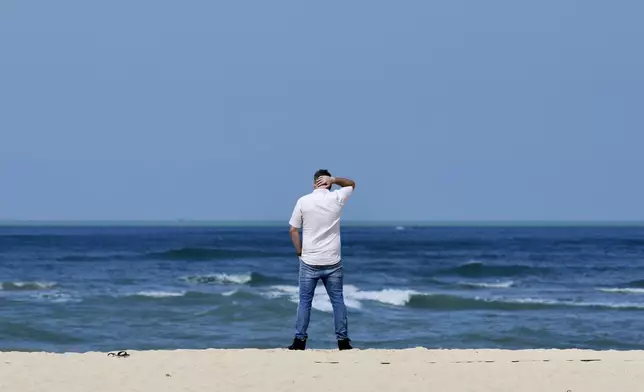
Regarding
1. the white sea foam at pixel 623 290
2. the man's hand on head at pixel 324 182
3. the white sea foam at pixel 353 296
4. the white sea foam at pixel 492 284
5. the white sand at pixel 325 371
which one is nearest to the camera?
the white sand at pixel 325 371

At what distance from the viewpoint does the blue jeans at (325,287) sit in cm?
875

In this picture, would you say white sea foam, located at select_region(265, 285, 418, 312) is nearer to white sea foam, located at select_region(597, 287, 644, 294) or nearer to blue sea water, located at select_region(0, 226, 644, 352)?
blue sea water, located at select_region(0, 226, 644, 352)

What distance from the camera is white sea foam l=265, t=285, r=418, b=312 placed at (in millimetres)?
21766

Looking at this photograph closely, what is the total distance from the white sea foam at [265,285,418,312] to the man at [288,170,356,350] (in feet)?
37.6

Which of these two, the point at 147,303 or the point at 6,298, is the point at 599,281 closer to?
the point at 147,303

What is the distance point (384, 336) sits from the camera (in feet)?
54.9

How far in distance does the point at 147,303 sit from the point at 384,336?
8.11 m

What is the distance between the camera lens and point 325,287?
887 centimetres

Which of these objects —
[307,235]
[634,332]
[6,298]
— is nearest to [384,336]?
[634,332]

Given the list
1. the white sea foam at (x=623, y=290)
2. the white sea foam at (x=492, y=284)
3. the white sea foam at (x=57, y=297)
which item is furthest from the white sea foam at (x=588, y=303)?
the white sea foam at (x=57, y=297)

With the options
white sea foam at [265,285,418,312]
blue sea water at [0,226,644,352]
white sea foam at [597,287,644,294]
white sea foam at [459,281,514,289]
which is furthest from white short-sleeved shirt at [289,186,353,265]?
white sea foam at [459,281,514,289]

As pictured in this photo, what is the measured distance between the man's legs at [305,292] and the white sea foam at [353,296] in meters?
11.2

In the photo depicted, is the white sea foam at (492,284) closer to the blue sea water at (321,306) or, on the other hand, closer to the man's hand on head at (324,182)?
the blue sea water at (321,306)

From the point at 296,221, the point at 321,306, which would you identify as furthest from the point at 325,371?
the point at 321,306
